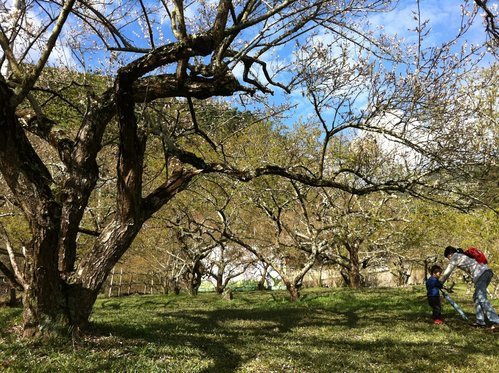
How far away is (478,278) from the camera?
1131 cm

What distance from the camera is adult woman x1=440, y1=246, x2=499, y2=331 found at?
1120 centimetres

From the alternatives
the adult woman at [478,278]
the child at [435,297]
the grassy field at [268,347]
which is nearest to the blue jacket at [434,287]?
the child at [435,297]

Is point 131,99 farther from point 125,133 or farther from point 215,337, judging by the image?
point 215,337

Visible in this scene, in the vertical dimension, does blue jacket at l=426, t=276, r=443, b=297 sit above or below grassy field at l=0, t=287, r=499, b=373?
above

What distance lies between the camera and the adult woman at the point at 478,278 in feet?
36.7

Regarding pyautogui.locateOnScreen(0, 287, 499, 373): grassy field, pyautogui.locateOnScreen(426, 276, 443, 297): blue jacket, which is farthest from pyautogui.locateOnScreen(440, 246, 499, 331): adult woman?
pyautogui.locateOnScreen(426, 276, 443, 297): blue jacket

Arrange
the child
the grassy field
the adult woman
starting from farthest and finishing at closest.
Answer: the child, the adult woman, the grassy field

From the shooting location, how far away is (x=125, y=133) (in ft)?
28.1

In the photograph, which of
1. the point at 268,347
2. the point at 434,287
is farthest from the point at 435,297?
the point at 268,347

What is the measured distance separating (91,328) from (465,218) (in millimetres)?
23012

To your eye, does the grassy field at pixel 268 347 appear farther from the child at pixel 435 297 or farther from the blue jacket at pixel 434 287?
the blue jacket at pixel 434 287

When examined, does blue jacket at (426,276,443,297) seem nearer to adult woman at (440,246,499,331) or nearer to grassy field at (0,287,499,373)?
adult woman at (440,246,499,331)

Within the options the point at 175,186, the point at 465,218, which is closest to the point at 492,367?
the point at 175,186

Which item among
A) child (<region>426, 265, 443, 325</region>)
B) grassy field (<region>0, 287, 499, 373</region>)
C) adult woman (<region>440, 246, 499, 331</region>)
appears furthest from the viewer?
child (<region>426, 265, 443, 325</region>)
